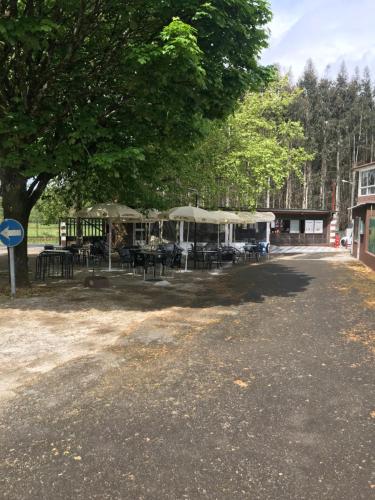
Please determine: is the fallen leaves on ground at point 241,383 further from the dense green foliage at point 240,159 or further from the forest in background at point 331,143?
the forest in background at point 331,143

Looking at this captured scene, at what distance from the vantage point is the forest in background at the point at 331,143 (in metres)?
59.1

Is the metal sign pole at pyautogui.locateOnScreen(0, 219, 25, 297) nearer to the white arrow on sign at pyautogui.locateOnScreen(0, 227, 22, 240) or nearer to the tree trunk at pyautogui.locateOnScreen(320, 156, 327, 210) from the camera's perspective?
the white arrow on sign at pyautogui.locateOnScreen(0, 227, 22, 240)

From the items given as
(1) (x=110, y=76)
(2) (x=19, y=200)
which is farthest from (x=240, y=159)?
(2) (x=19, y=200)

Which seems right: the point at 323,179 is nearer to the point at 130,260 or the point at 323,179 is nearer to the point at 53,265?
the point at 130,260

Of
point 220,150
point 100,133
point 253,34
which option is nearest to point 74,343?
point 100,133

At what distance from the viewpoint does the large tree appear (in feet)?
28.0

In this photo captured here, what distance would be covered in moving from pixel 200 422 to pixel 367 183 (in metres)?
24.4

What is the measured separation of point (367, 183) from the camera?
2517 centimetres

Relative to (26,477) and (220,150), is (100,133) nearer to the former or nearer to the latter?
(26,477)

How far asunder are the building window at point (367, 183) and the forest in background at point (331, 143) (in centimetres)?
3057

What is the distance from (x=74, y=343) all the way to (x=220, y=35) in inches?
287

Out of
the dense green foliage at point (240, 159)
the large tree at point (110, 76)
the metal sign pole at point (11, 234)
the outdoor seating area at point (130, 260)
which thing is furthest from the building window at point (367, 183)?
the metal sign pole at point (11, 234)

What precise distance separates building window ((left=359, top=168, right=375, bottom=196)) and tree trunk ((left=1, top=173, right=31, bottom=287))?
19844 millimetres

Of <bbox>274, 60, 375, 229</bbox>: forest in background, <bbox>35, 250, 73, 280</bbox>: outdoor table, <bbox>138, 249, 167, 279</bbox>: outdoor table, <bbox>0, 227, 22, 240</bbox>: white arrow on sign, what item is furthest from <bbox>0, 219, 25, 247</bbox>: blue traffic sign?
<bbox>274, 60, 375, 229</bbox>: forest in background
